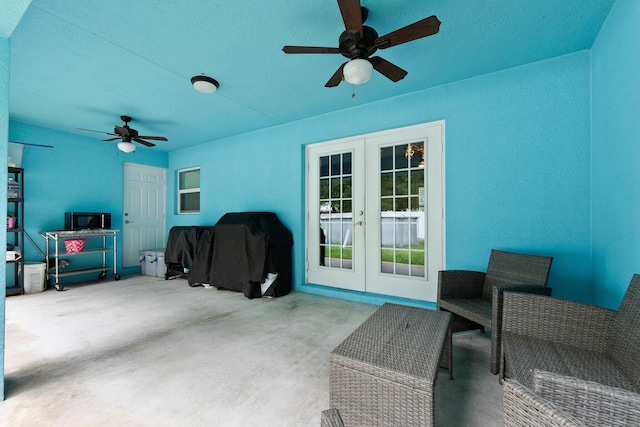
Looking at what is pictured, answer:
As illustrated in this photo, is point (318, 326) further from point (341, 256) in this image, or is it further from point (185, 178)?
point (185, 178)

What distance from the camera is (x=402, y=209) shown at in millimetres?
3518

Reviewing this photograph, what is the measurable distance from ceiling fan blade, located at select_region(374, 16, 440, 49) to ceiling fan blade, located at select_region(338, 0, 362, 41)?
188 mm

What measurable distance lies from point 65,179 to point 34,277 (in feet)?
5.73

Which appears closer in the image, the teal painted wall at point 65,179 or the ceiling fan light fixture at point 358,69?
the ceiling fan light fixture at point 358,69

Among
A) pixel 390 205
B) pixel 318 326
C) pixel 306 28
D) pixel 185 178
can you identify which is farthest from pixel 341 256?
pixel 185 178

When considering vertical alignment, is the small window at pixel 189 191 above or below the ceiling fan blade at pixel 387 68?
below

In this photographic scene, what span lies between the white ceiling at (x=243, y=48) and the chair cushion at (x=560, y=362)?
7.74 feet

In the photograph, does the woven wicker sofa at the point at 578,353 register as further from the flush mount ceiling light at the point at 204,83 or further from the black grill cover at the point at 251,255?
Answer: the flush mount ceiling light at the point at 204,83

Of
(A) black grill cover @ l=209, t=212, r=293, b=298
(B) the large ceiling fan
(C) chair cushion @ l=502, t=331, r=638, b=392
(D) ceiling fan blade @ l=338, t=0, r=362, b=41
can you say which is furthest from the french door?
(D) ceiling fan blade @ l=338, t=0, r=362, b=41

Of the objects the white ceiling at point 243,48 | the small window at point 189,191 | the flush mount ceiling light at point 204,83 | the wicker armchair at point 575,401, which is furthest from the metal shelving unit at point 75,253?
the wicker armchair at point 575,401

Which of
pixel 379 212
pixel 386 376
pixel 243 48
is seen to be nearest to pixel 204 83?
pixel 243 48

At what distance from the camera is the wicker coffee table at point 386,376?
44.1 inches

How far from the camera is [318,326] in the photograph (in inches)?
112

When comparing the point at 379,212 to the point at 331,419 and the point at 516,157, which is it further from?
the point at 331,419
